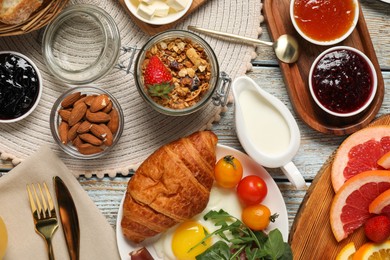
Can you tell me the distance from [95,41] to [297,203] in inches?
33.0

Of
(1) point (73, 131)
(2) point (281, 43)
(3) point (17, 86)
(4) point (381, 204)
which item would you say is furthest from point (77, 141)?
(4) point (381, 204)

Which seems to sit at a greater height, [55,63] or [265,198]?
[55,63]

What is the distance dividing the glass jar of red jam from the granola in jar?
34 cm

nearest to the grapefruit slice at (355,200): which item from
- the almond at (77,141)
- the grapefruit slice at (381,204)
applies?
the grapefruit slice at (381,204)

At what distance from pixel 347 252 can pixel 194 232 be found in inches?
19.1

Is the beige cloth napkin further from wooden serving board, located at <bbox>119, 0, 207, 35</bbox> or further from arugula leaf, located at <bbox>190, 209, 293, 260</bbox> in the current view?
wooden serving board, located at <bbox>119, 0, 207, 35</bbox>

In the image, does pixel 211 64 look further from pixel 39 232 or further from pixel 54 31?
pixel 39 232

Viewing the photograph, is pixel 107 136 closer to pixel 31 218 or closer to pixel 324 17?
pixel 31 218

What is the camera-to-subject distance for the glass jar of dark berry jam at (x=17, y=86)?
1.83 m

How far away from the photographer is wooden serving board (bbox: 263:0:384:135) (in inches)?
76.1

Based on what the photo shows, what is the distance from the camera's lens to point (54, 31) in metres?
1.90

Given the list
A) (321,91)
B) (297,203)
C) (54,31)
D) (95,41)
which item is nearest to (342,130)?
(321,91)

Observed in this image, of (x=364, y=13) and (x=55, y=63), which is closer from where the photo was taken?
(x=55, y=63)

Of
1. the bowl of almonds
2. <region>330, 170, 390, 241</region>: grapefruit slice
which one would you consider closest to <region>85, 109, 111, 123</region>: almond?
the bowl of almonds
